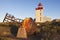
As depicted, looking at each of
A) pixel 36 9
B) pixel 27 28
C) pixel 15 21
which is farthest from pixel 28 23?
pixel 36 9

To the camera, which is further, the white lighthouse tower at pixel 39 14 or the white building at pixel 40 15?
the white lighthouse tower at pixel 39 14

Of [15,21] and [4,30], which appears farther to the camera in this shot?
[15,21]

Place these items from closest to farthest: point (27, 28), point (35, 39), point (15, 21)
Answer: point (35, 39), point (27, 28), point (15, 21)

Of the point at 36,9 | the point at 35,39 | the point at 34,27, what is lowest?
the point at 35,39

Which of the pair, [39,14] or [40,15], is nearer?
[40,15]

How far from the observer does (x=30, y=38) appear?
26891mm

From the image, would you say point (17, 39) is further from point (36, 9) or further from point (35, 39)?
point (36, 9)

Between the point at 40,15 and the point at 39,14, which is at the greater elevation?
the point at 39,14

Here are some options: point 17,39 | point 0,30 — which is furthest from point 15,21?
point 17,39

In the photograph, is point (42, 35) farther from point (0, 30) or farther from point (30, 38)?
point (0, 30)

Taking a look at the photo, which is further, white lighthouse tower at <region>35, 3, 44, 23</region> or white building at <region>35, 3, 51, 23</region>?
white lighthouse tower at <region>35, 3, 44, 23</region>

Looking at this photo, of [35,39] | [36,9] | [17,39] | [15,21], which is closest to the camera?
[17,39]

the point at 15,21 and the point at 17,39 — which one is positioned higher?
the point at 15,21

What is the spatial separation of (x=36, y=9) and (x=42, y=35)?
2585 centimetres
